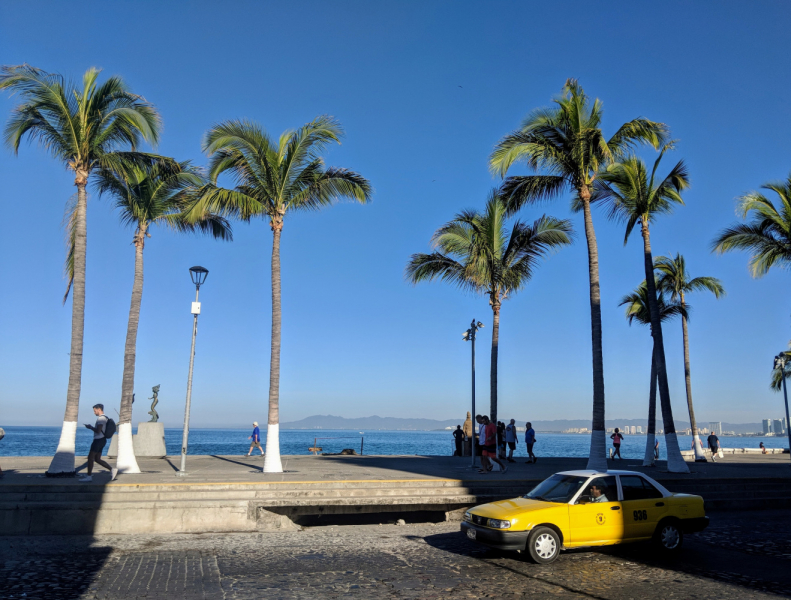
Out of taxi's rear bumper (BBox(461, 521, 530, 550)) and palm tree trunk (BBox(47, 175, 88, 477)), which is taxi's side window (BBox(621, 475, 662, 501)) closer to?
taxi's rear bumper (BBox(461, 521, 530, 550))

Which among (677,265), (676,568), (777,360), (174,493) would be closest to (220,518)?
(174,493)

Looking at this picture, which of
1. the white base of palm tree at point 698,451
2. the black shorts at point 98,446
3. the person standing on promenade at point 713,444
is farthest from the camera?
the person standing on promenade at point 713,444

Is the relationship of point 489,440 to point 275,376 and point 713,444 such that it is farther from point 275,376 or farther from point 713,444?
point 713,444

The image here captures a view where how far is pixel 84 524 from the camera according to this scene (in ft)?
38.3

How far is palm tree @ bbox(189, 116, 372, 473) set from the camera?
17.1 m

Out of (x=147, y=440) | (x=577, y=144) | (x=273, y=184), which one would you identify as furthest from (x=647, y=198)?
(x=147, y=440)

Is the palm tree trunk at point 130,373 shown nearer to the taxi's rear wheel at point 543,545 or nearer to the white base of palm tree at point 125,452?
the white base of palm tree at point 125,452

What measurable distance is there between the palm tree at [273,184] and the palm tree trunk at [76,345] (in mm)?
2889

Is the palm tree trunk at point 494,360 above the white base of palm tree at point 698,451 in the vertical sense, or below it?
above

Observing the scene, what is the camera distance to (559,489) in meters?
10.3

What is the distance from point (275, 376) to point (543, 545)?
32.1 ft

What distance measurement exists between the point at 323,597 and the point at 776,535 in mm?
9922

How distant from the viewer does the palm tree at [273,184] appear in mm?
17125

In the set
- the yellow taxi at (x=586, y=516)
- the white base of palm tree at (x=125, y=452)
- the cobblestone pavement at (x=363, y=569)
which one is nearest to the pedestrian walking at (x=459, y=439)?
the white base of palm tree at (x=125, y=452)
